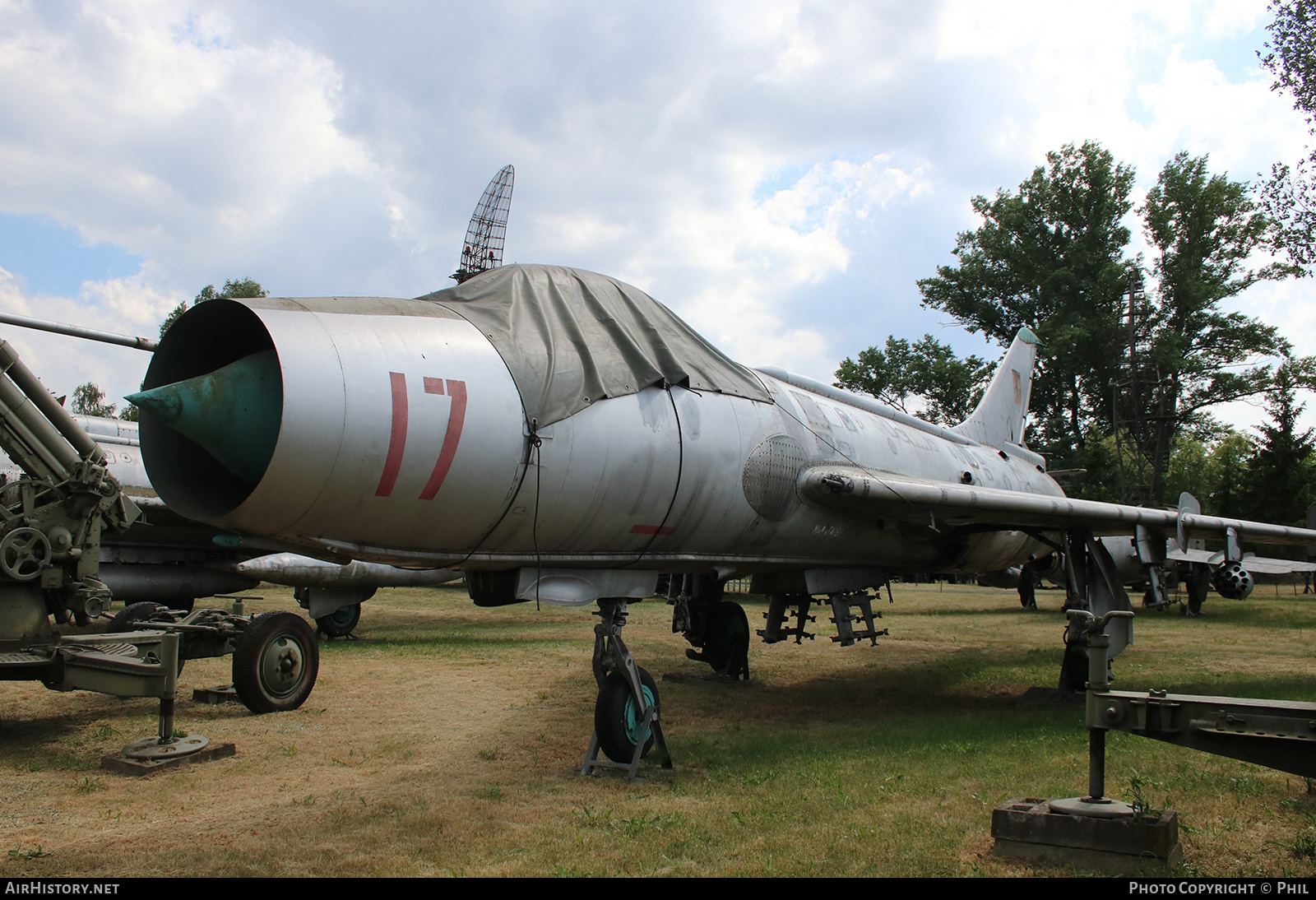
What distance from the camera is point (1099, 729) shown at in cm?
369

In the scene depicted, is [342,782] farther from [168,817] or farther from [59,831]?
[59,831]

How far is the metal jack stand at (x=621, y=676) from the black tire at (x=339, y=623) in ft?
27.5

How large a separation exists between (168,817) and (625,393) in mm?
3480

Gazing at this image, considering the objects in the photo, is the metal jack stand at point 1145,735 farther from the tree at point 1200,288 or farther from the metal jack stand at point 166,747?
the tree at point 1200,288

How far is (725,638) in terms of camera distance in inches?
392

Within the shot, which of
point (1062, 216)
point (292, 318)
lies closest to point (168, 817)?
point (292, 318)

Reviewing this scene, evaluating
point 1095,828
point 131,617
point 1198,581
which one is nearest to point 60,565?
point 131,617

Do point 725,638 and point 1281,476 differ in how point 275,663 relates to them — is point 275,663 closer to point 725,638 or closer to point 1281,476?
point 725,638

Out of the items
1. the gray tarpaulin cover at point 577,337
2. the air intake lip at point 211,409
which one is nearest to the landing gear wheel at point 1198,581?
the gray tarpaulin cover at point 577,337

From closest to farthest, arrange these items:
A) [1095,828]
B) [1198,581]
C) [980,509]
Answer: [1095,828] → [980,509] → [1198,581]

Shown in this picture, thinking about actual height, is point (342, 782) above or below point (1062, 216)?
below

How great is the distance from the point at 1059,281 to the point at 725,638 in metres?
33.6

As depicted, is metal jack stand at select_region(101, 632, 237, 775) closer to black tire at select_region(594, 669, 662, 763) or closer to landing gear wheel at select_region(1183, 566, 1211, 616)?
black tire at select_region(594, 669, 662, 763)

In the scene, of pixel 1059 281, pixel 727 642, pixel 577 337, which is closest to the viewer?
pixel 577 337
